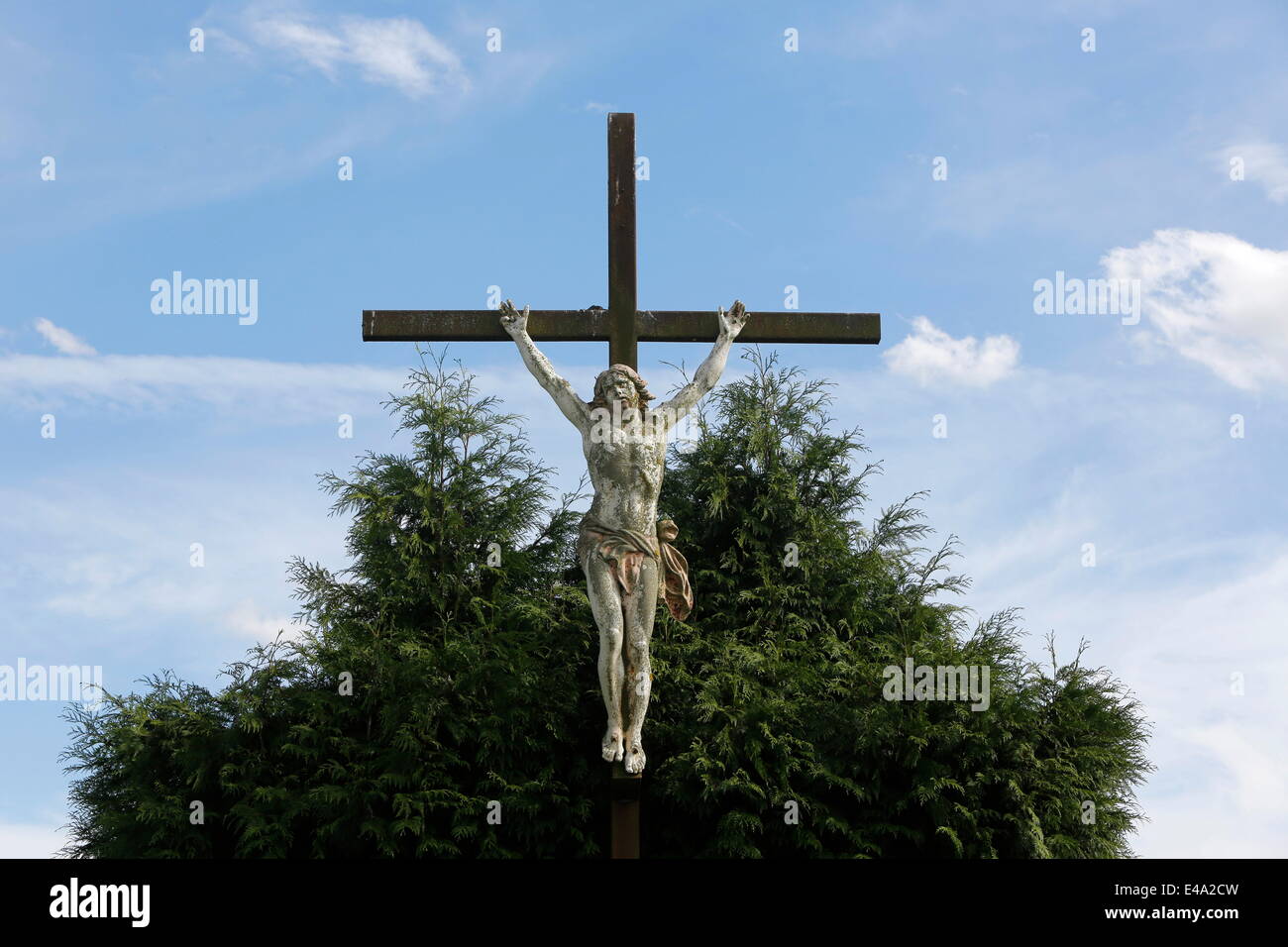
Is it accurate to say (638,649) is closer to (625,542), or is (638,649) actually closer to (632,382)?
(625,542)

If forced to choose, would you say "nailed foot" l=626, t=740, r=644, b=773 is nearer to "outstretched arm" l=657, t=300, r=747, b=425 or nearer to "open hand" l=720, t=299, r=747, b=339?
"outstretched arm" l=657, t=300, r=747, b=425

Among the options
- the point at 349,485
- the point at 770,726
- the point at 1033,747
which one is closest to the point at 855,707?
the point at 770,726

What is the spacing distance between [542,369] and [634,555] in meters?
1.43

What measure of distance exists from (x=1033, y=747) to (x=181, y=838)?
20.2 ft

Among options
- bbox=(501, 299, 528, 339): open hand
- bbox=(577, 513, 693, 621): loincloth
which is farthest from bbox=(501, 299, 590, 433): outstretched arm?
bbox=(577, 513, 693, 621): loincloth

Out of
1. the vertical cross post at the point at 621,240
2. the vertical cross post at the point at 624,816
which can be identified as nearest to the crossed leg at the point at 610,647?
the vertical cross post at the point at 624,816

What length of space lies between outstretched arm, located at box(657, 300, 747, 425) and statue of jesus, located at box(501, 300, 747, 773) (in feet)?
0.05

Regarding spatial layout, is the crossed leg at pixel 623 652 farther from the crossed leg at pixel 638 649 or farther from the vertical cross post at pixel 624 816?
the vertical cross post at pixel 624 816

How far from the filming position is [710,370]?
1008 centimetres

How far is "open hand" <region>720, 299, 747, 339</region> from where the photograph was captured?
10195 millimetres

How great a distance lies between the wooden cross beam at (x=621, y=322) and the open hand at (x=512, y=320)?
0.10m

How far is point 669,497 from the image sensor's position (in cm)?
1284

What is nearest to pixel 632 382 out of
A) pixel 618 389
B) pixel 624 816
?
pixel 618 389
